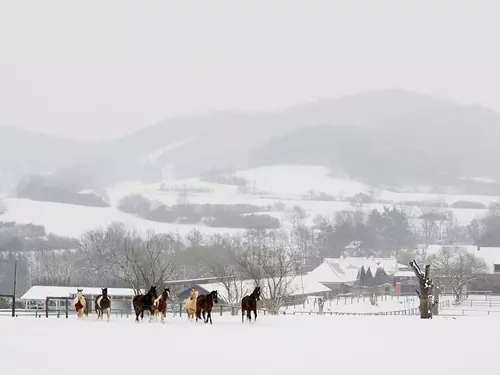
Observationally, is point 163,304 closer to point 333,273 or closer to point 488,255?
point 488,255

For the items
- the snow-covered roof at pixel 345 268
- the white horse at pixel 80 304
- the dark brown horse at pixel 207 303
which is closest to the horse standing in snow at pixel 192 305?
the dark brown horse at pixel 207 303

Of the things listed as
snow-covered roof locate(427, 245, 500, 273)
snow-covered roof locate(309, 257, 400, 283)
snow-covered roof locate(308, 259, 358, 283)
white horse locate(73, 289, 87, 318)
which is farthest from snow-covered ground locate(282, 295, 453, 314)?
white horse locate(73, 289, 87, 318)

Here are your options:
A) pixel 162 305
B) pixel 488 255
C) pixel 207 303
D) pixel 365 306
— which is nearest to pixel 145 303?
pixel 162 305

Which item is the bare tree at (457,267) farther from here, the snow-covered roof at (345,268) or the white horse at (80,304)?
the white horse at (80,304)

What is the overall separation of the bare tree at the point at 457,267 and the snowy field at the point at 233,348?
7097cm

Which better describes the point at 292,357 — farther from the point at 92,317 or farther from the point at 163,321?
the point at 92,317

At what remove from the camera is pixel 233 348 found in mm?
23078

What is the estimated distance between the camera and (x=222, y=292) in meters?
86.9

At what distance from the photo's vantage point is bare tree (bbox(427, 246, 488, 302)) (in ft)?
352

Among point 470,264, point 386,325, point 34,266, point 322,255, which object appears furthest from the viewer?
point 322,255

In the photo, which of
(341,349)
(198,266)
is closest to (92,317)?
(341,349)

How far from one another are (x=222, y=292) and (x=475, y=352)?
6416 centimetres

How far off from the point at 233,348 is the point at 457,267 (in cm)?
10427

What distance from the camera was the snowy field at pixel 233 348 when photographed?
19453 mm
